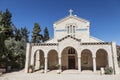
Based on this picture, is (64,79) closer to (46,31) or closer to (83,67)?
(83,67)

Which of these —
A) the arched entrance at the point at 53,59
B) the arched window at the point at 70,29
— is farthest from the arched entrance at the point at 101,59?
the arched entrance at the point at 53,59

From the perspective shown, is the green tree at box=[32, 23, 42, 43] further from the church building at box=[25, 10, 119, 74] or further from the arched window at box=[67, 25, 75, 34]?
the arched window at box=[67, 25, 75, 34]

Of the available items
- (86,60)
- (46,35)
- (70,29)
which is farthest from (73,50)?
(46,35)

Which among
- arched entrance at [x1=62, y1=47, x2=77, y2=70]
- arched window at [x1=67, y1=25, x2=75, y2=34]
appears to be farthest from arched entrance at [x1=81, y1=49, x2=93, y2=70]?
arched window at [x1=67, y1=25, x2=75, y2=34]

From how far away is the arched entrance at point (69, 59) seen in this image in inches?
1070

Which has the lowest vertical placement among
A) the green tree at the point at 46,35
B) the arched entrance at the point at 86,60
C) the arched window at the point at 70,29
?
the arched entrance at the point at 86,60

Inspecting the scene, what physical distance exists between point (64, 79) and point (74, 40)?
30.4 feet

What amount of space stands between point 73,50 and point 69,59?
2.05 m

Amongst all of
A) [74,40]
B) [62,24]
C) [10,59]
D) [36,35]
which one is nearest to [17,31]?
[36,35]

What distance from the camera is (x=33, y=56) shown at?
80.2 ft

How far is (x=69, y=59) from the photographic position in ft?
90.3

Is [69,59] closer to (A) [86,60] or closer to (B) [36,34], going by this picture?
(A) [86,60]

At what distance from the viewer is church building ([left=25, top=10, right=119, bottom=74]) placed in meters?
22.9

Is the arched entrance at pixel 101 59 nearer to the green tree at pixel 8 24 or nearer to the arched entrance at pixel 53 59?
the arched entrance at pixel 53 59
